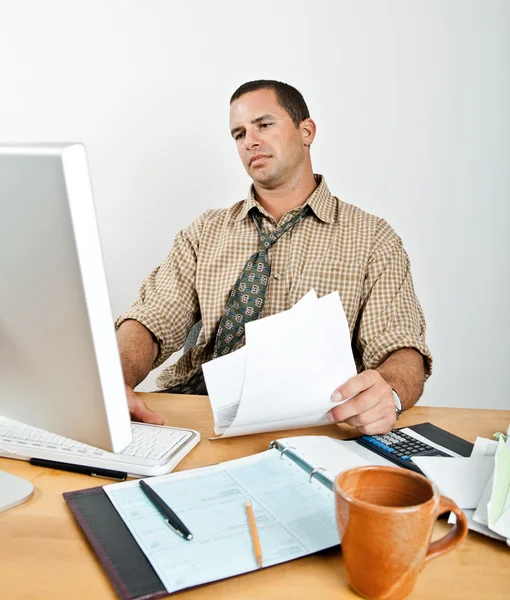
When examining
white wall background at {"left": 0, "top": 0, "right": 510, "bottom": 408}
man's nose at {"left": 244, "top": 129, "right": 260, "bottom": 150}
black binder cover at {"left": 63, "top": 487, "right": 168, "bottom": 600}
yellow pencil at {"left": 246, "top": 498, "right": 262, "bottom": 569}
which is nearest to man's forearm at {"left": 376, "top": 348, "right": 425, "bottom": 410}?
yellow pencil at {"left": 246, "top": 498, "right": 262, "bottom": 569}

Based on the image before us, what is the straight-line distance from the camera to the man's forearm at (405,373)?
3.71ft

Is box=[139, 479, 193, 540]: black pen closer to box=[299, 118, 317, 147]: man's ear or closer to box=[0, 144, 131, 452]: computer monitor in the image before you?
box=[0, 144, 131, 452]: computer monitor

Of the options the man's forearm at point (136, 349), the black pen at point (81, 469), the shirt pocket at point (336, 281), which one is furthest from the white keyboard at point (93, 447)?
the shirt pocket at point (336, 281)

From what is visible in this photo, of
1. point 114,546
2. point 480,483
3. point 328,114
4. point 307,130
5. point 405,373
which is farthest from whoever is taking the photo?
point 328,114

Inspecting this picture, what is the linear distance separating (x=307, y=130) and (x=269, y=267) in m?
0.49

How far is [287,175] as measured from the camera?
1.72 meters

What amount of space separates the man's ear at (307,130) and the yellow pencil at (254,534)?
4.30ft

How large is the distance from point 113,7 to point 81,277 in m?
1.85

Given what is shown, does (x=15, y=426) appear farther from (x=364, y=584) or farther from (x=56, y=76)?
(x=56, y=76)

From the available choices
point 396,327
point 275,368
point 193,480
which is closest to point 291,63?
point 396,327

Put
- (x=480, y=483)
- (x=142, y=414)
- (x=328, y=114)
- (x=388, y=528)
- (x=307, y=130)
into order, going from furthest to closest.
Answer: (x=328, y=114)
(x=307, y=130)
(x=142, y=414)
(x=480, y=483)
(x=388, y=528)

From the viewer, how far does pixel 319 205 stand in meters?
1.66

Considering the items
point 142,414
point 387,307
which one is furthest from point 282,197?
point 142,414

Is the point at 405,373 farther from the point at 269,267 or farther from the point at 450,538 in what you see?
the point at 450,538
